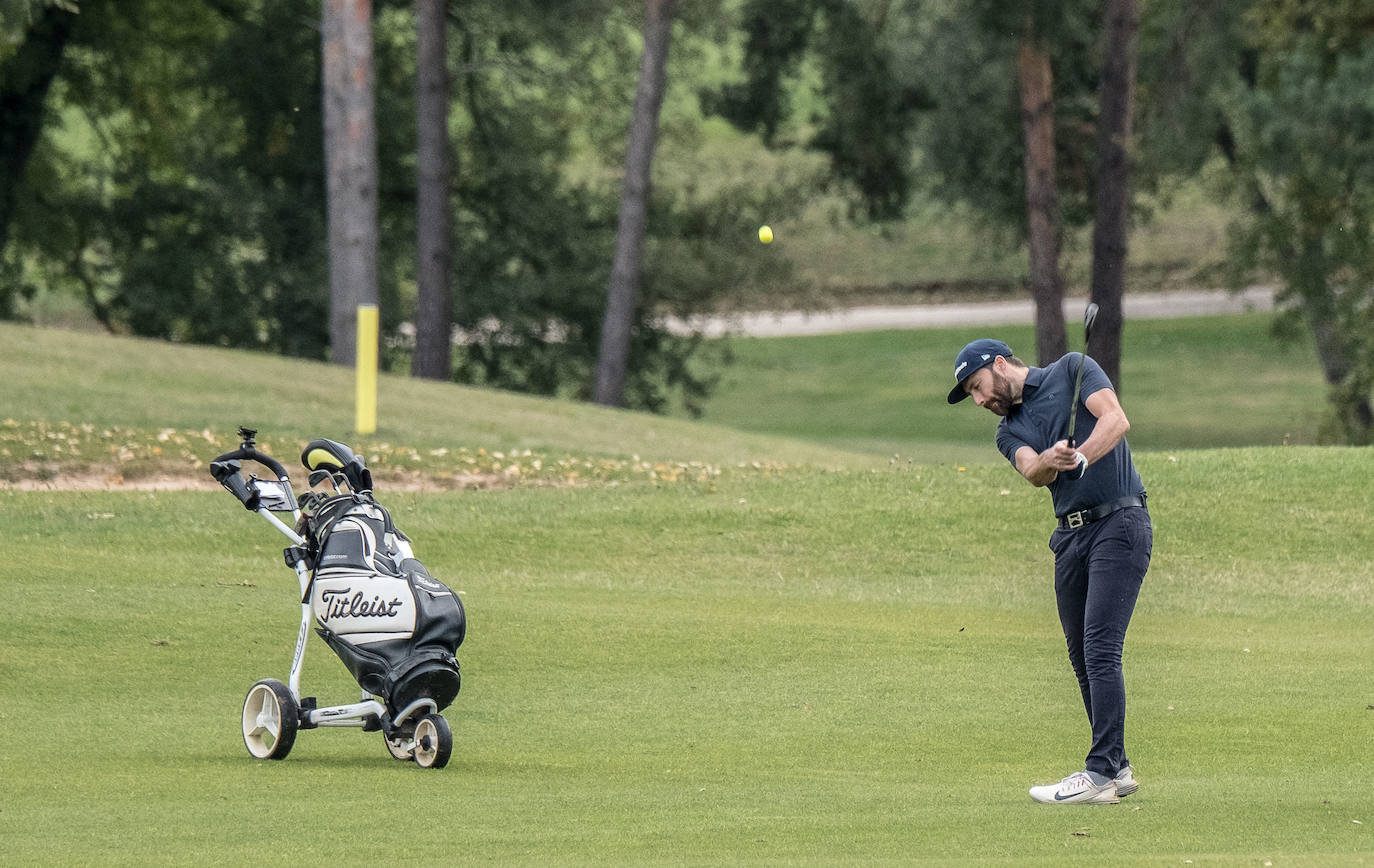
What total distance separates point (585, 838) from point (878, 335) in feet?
155

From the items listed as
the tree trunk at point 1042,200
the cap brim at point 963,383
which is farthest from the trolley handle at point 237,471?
the tree trunk at point 1042,200

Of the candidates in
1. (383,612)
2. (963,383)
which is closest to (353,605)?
(383,612)

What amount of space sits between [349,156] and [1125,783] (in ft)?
75.2

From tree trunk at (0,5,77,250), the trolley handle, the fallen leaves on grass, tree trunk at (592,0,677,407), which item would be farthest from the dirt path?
the trolley handle

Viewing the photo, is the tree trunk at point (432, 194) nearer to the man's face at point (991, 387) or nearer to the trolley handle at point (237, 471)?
the trolley handle at point (237, 471)

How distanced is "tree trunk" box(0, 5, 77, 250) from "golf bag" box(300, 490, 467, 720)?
2839 cm

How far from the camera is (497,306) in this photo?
125ft

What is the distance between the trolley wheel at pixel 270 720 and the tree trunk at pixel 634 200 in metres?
25.4

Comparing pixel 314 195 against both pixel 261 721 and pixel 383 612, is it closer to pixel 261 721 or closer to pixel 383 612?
pixel 261 721

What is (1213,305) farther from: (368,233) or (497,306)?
(368,233)

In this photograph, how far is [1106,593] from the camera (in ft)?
24.1

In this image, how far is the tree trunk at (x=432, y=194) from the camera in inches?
1272

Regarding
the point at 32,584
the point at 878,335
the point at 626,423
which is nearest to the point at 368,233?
the point at 626,423

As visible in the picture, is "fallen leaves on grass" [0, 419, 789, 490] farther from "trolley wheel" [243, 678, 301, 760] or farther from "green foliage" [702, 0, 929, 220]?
"green foliage" [702, 0, 929, 220]
